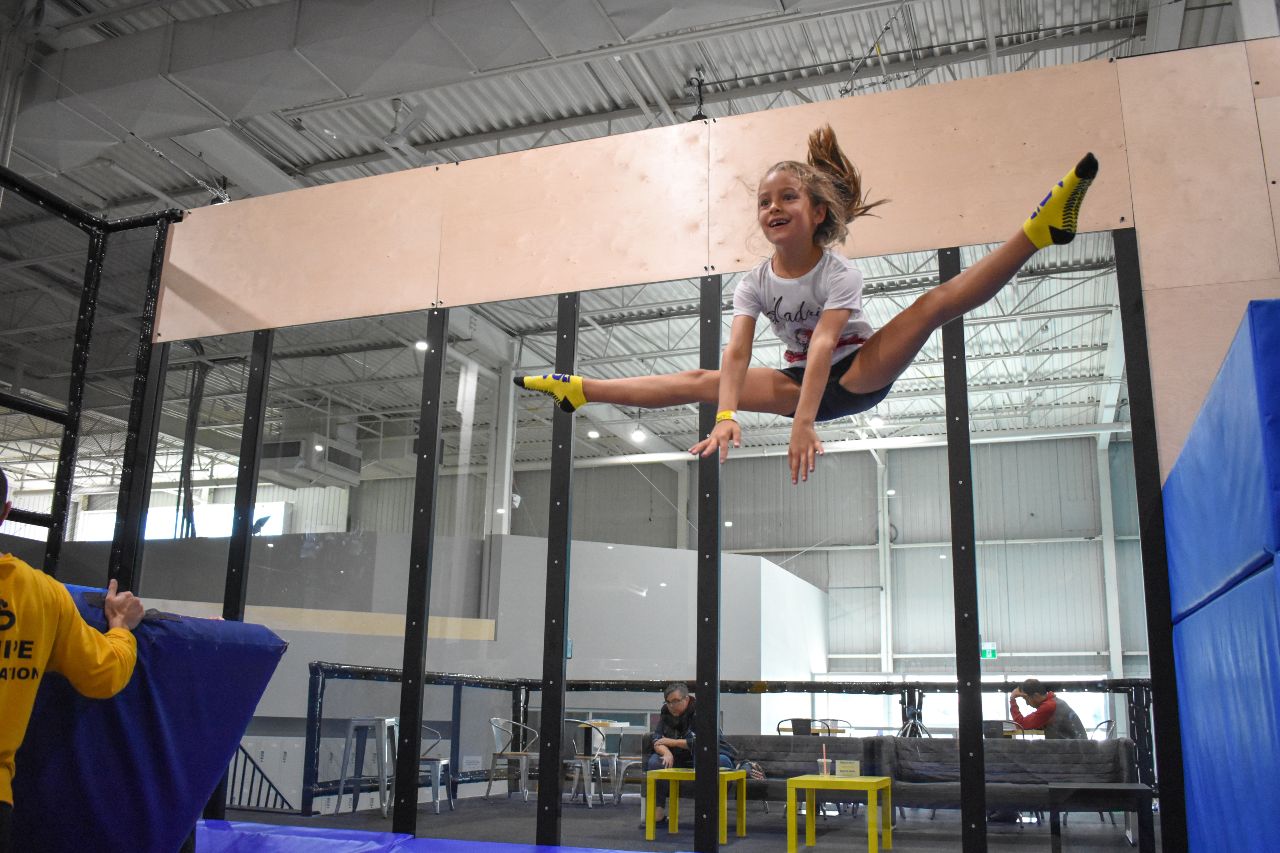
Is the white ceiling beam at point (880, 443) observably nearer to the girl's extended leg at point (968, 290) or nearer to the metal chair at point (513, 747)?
the girl's extended leg at point (968, 290)

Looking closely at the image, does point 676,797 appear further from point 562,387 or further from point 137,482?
point 137,482

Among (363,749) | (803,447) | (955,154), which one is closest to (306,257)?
(363,749)

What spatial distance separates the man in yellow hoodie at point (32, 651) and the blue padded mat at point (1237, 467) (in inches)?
109

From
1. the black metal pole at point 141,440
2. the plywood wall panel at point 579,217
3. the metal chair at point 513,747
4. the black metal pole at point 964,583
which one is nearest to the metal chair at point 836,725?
the metal chair at point 513,747

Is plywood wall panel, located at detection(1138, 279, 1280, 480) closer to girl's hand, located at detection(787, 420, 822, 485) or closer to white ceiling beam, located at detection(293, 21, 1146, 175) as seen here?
girl's hand, located at detection(787, 420, 822, 485)

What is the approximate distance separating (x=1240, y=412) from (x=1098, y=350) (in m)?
3.20

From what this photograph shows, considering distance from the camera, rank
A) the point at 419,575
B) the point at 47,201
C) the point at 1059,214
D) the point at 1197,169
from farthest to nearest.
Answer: the point at 419,575
the point at 47,201
the point at 1197,169
the point at 1059,214

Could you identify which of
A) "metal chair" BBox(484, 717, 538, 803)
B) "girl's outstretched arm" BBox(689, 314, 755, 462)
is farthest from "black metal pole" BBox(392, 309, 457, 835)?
"girl's outstretched arm" BBox(689, 314, 755, 462)

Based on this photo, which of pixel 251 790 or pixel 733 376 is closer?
pixel 733 376

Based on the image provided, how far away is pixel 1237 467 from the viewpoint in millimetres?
2295

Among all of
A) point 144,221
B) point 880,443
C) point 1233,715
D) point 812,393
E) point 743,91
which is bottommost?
point 1233,715

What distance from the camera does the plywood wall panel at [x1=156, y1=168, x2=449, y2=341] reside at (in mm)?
5832

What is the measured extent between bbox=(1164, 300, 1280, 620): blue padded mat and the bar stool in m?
4.00

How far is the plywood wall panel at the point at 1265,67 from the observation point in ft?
14.5
